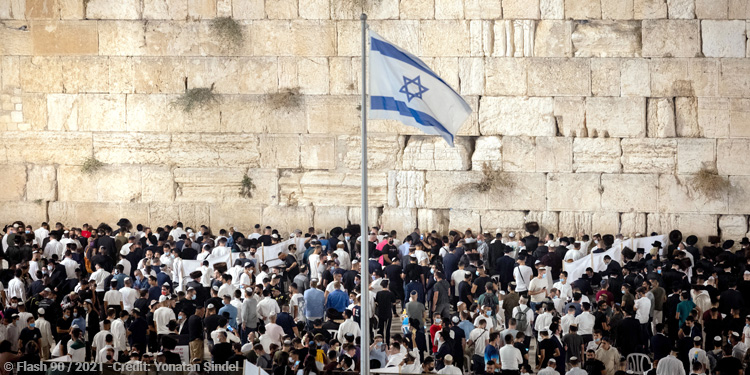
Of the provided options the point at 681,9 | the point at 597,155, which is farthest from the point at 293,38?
the point at 681,9

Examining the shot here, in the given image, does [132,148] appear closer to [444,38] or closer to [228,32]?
[228,32]

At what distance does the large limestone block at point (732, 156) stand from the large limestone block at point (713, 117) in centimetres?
22

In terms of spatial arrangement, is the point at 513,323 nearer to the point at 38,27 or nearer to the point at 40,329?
the point at 40,329

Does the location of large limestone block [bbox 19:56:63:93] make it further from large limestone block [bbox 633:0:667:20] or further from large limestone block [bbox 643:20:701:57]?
large limestone block [bbox 643:20:701:57]

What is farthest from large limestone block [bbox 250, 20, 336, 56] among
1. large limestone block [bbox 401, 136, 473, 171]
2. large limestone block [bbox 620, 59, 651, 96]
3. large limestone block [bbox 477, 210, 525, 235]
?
large limestone block [bbox 620, 59, 651, 96]

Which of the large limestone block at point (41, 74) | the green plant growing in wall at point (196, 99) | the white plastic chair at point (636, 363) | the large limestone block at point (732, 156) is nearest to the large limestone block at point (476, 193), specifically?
the large limestone block at point (732, 156)

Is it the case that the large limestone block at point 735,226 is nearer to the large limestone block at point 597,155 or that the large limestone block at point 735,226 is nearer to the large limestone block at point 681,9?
the large limestone block at point 597,155

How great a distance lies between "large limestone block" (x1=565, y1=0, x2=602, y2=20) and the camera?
21.7 m

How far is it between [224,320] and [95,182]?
11.2m

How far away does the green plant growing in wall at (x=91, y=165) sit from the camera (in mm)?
23094

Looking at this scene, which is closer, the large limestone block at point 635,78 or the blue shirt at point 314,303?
the blue shirt at point 314,303

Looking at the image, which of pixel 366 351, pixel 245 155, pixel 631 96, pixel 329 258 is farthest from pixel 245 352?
pixel 631 96

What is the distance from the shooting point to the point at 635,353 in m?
13.4

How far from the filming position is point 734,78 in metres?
21.2
